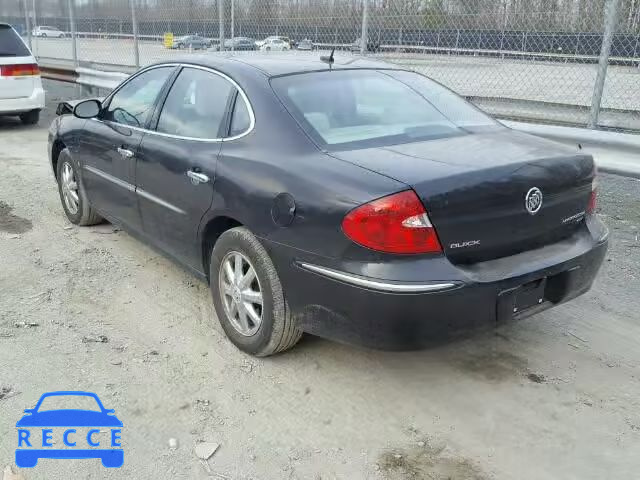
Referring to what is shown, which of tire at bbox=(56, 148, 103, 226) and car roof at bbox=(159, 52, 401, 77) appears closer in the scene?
car roof at bbox=(159, 52, 401, 77)

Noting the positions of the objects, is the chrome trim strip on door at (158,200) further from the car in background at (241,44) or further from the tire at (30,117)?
the tire at (30,117)

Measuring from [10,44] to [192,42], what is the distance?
2.98 metres

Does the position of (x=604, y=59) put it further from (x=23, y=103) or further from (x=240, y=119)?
(x=23, y=103)


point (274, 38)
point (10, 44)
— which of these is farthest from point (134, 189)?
point (10, 44)

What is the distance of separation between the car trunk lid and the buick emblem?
1 centimetres

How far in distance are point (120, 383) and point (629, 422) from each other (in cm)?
252

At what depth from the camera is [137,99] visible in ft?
15.0

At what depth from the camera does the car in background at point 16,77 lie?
10.3 meters

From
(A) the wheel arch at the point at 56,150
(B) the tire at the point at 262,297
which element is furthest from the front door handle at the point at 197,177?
(A) the wheel arch at the point at 56,150

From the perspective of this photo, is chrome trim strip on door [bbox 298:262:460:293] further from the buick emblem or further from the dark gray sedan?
the buick emblem

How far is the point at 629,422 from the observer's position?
9.72 feet

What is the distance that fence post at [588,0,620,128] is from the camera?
18.4ft

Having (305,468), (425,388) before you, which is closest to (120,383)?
(305,468)

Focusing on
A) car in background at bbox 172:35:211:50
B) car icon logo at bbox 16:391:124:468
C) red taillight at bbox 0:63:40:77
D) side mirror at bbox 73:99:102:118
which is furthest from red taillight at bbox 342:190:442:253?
red taillight at bbox 0:63:40:77
